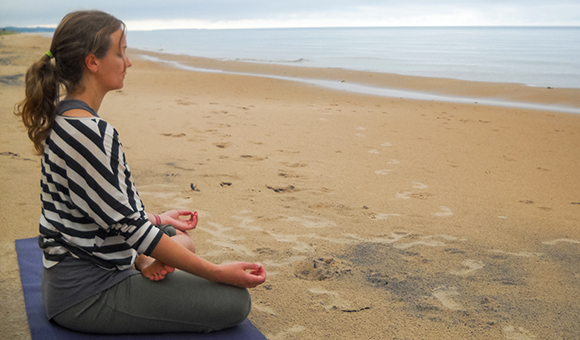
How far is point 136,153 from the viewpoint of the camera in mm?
4902

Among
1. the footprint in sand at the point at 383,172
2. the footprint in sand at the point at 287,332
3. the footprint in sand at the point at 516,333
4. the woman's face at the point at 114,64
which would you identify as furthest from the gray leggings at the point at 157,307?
the footprint in sand at the point at 383,172

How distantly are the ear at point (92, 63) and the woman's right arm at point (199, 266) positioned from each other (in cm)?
67

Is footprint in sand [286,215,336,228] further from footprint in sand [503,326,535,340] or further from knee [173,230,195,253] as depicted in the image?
footprint in sand [503,326,535,340]

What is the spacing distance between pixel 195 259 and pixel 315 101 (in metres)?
8.49

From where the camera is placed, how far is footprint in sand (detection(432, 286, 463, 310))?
2.35 m

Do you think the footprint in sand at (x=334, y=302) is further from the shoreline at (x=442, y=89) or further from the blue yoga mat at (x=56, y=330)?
the shoreline at (x=442, y=89)

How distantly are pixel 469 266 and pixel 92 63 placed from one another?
2348 millimetres

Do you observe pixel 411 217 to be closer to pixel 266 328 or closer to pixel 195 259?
pixel 266 328

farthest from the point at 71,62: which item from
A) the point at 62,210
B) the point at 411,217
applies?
the point at 411,217

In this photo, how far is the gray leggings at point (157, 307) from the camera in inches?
69.8

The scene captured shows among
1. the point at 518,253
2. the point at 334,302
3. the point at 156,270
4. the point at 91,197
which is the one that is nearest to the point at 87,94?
the point at 91,197

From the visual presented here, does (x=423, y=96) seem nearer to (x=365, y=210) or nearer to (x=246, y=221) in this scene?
(x=365, y=210)

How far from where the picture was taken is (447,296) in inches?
96.3

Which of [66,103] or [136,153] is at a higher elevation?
[66,103]
